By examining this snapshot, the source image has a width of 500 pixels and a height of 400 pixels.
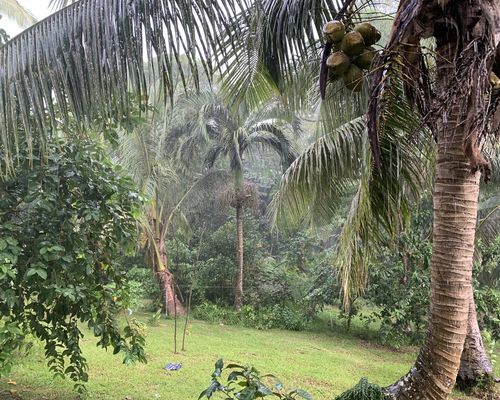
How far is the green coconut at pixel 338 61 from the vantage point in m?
2.21

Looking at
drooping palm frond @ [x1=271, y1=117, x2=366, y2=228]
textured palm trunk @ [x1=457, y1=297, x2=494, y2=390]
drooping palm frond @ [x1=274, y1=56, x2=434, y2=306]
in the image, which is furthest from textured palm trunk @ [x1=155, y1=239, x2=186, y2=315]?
textured palm trunk @ [x1=457, y1=297, x2=494, y2=390]

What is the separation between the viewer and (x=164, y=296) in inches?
504

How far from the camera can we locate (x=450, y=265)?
2.49 metres

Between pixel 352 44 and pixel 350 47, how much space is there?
20mm

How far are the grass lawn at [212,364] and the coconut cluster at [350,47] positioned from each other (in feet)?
14.2

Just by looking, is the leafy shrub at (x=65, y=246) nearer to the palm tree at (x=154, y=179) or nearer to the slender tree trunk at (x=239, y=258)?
the palm tree at (x=154, y=179)

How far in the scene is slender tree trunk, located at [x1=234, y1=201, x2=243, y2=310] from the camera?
42.7ft

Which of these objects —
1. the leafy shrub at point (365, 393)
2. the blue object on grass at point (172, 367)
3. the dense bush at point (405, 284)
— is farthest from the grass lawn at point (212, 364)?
the leafy shrub at point (365, 393)

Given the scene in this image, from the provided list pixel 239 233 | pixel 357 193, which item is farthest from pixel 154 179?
pixel 357 193

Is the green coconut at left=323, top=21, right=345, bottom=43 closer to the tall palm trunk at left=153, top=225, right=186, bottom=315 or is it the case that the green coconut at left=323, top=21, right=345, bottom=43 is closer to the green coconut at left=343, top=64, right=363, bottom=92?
the green coconut at left=343, top=64, right=363, bottom=92

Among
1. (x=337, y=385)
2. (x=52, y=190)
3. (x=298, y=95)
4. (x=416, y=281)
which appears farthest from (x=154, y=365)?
(x=416, y=281)

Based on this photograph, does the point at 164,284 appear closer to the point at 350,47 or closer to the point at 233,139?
the point at 233,139

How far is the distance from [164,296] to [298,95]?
9895 mm

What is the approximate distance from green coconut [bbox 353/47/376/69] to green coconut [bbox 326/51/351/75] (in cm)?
5
